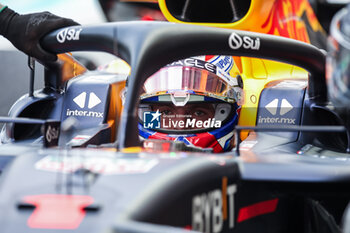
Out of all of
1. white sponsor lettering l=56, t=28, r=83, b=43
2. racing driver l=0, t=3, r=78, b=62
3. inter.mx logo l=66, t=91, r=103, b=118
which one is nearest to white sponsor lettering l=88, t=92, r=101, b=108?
inter.mx logo l=66, t=91, r=103, b=118

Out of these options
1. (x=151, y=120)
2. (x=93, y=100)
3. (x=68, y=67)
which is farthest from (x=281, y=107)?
(x=68, y=67)

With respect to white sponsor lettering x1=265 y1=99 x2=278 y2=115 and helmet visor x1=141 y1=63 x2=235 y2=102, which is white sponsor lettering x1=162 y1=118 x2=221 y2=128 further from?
white sponsor lettering x1=265 y1=99 x2=278 y2=115

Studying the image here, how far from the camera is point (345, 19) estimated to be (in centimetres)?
68

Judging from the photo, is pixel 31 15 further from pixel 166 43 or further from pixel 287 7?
pixel 287 7

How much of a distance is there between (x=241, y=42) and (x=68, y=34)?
54 cm

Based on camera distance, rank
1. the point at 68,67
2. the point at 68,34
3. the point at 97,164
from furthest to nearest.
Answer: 1. the point at 68,67
2. the point at 68,34
3. the point at 97,164

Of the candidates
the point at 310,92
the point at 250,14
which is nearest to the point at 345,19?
the point at 310,92

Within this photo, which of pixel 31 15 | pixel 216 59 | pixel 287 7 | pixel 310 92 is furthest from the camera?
pixel 287 7

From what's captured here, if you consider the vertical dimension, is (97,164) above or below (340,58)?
below

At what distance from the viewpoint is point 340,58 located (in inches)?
26.3

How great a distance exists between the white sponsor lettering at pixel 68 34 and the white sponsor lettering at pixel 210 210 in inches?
27.8

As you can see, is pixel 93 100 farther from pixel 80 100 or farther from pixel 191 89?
pixel 191 89

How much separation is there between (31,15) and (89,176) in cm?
92

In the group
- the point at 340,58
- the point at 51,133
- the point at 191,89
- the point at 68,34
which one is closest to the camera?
the point at 340,58
